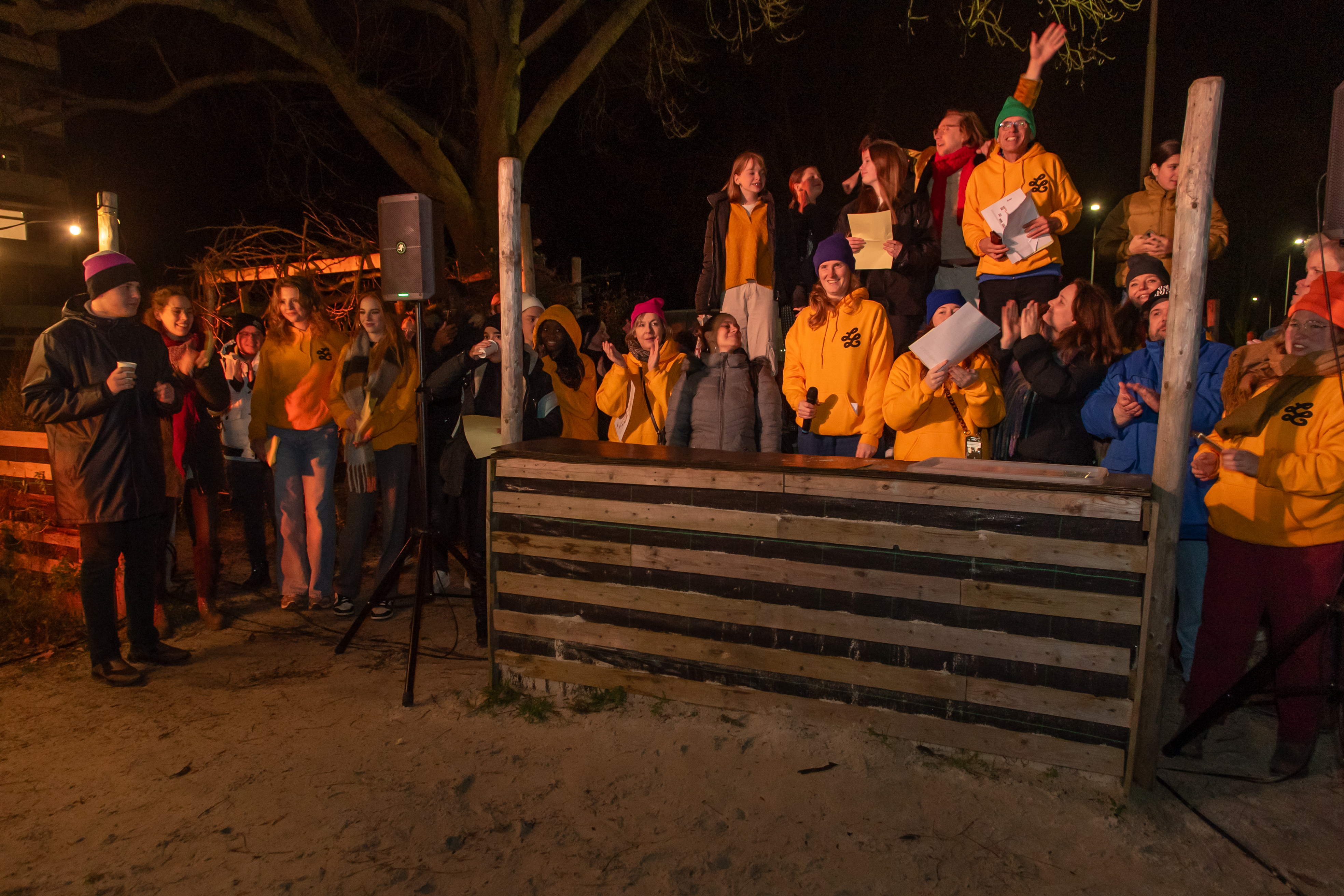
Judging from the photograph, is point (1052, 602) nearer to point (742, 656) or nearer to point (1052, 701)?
point (1052, 701)

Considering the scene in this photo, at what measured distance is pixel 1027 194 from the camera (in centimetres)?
523

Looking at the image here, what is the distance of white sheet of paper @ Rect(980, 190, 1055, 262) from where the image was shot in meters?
5.21

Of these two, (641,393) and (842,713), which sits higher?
(641,393)

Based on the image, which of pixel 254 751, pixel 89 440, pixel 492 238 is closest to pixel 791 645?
pixel 254 751

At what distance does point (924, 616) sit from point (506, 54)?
9.91m

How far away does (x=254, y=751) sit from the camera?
3.90 m

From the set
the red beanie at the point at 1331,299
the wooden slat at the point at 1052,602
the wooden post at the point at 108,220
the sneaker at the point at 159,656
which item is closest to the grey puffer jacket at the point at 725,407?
the wooden slat at the point at 1052,602

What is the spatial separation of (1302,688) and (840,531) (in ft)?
6.61

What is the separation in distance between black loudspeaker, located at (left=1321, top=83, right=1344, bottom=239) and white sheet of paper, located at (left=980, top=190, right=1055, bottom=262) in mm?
1681

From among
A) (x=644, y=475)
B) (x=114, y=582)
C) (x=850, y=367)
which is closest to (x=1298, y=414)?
(x=850, y=367)

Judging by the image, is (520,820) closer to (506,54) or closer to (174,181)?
(506,54)

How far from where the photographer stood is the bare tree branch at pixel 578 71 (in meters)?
11.2

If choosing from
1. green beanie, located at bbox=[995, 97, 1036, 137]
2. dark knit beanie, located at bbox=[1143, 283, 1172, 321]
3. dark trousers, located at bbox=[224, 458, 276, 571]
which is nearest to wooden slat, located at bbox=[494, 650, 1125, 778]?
dark knit beanie, located at bbox=[1143, 283, 1172, 321]

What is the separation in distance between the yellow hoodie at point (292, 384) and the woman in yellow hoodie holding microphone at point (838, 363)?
3.29 m
